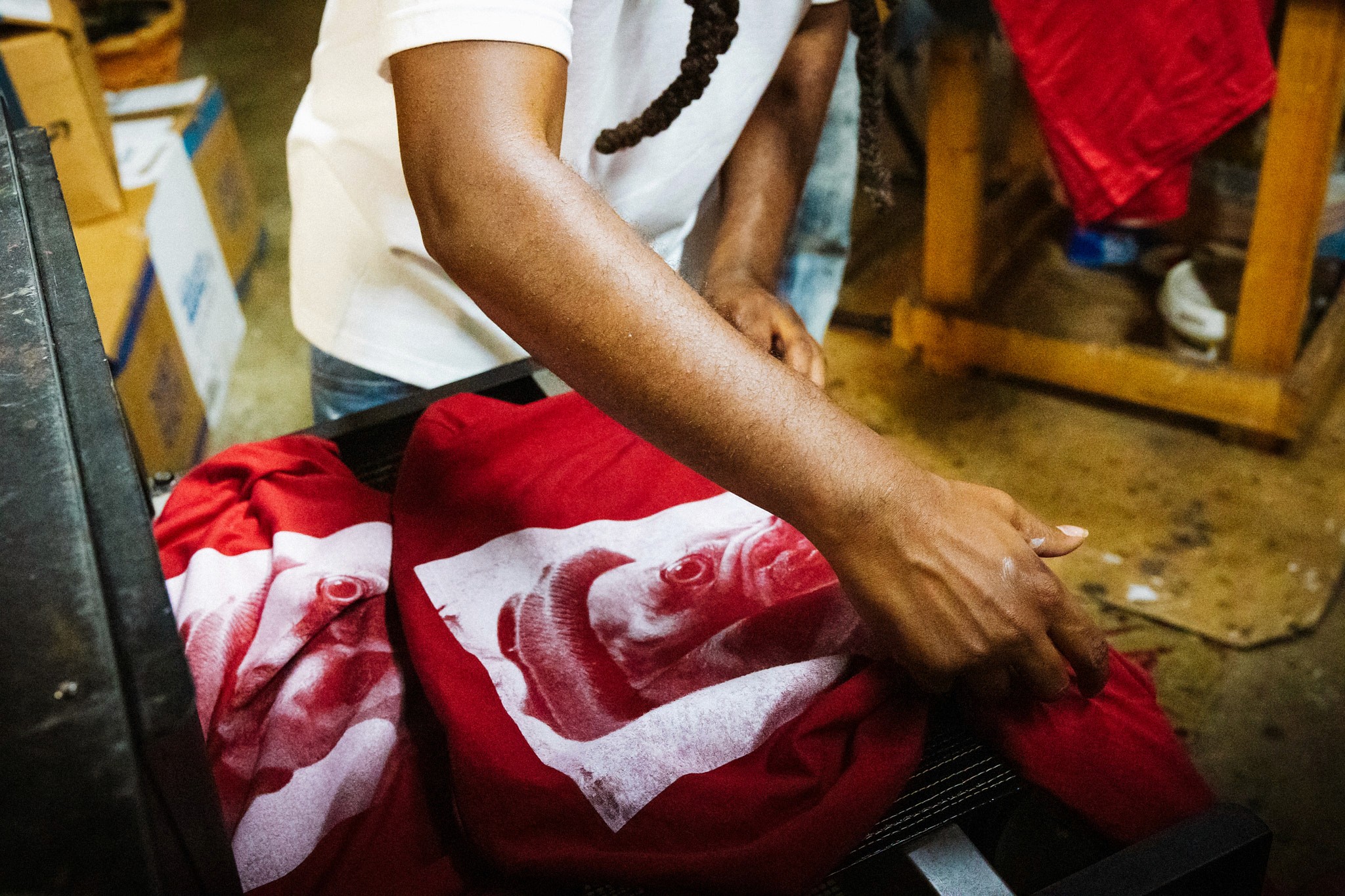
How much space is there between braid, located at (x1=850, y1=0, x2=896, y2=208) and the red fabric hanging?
0.57m

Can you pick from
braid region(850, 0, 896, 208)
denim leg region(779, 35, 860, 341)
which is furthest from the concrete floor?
braid region(850, 0, 896, 208)

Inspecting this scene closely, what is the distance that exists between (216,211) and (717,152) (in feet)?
6.26

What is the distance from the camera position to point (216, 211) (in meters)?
2.65

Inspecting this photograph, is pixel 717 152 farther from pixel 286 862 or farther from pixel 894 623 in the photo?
pixel 286 862

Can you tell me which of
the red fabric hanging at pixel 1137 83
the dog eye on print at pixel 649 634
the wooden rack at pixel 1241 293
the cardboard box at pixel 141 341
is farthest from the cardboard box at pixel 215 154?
the dog eye on print at pixel 649 634

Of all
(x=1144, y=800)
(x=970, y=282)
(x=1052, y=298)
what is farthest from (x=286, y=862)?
(x=1052, y=298)

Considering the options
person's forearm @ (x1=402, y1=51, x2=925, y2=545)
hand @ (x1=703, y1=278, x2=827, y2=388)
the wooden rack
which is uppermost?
person's forearm @ (x1=402, y1=51, x2=925, y2=545)

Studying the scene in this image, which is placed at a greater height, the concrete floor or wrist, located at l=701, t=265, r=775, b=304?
wrist, located at l=701, t=265, r=775, b=304

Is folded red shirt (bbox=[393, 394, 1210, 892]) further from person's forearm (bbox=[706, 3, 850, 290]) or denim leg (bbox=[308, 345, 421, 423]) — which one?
person's forearm (bbox=[706, 3, 850, 290])

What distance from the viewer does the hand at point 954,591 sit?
702 mm

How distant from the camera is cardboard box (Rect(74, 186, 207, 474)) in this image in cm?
183

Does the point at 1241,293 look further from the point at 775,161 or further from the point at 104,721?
the point at 104,721

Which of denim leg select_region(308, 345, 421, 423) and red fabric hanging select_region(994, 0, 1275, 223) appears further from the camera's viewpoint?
red fabric hanging select_region(994, 0, 1275, 223)

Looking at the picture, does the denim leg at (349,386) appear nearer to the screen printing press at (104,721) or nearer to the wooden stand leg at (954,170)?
the screen printing press at (104,721)
